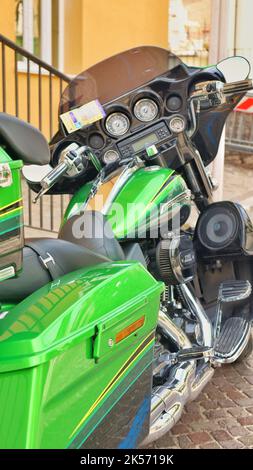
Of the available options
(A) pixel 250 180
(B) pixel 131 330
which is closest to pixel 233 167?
(A) pixel 250 180

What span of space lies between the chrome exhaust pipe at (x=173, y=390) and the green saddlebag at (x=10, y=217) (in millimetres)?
1118

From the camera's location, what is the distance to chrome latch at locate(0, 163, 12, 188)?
2068 millimetres

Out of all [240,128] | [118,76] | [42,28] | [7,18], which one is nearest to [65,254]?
[118,76]

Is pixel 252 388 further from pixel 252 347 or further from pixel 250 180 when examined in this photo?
pixel 250 180

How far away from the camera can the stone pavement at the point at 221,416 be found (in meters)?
3.49

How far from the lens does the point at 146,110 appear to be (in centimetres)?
362

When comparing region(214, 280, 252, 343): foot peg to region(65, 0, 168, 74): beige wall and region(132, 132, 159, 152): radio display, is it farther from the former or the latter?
region(65, 0, 168, 74): beige wall

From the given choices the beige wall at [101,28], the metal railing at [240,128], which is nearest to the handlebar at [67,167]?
the beige wall at [101,28]

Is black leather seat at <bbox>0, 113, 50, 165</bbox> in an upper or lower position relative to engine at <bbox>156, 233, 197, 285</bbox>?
upper

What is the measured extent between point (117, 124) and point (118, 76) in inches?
10.2

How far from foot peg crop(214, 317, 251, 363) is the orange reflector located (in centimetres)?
112

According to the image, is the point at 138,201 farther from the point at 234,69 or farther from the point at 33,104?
the point at 33,104

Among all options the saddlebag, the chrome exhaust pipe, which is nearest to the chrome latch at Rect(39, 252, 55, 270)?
the saddlebag

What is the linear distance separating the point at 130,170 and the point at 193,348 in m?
0.87
